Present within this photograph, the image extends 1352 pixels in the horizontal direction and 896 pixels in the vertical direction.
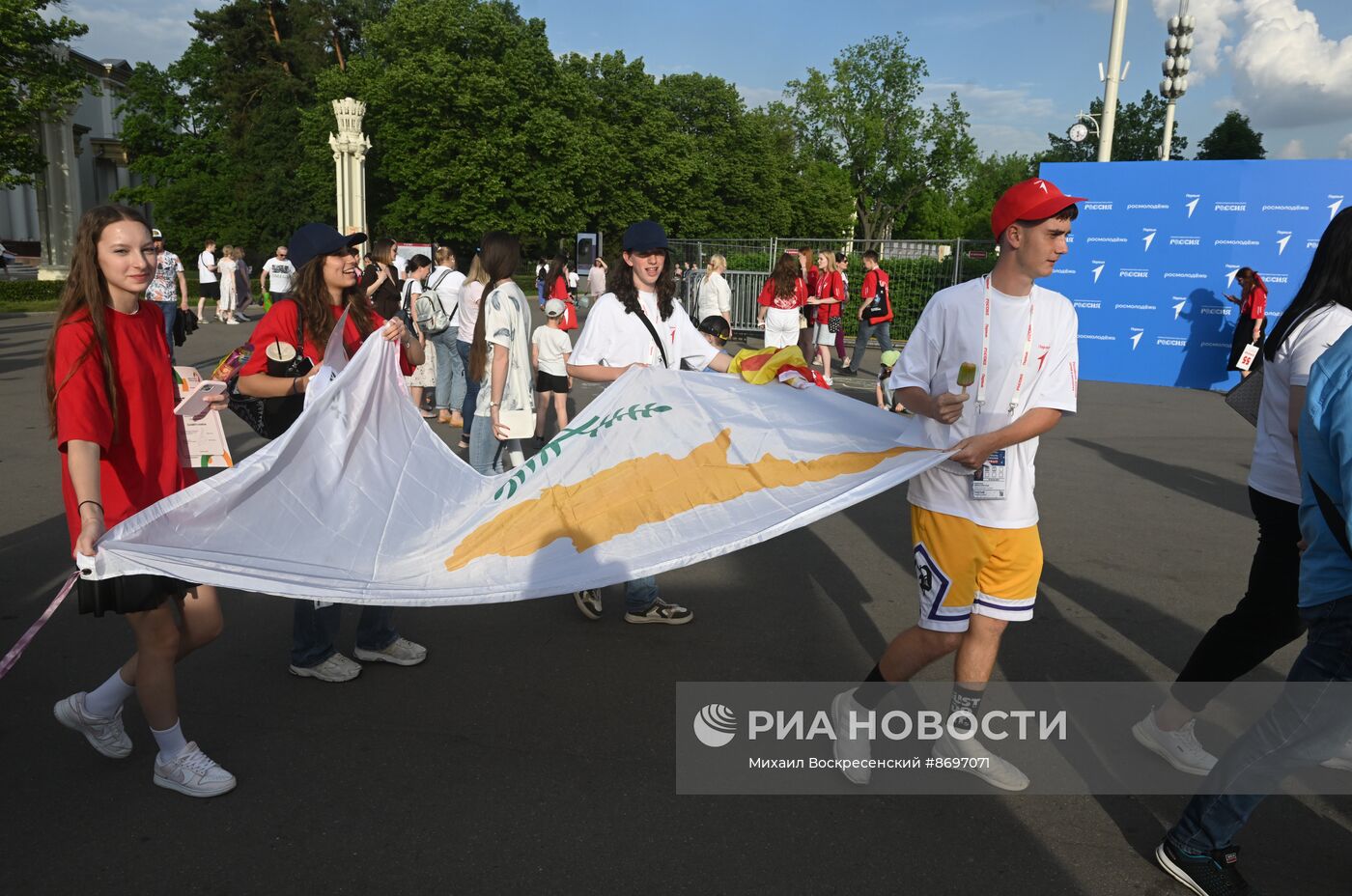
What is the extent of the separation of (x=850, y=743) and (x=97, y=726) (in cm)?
284

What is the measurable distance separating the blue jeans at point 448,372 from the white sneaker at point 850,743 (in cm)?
735

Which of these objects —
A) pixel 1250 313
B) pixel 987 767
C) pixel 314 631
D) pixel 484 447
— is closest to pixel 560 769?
pixel 314 631

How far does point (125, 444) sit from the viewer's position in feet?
11.0

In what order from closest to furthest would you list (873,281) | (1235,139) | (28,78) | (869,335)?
(873,281) < (869,335) < (28,78) < (1235,139)

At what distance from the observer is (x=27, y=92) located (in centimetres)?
2997

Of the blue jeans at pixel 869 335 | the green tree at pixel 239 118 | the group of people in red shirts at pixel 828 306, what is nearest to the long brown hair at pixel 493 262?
the group of people in red shirts at pixel 828 306

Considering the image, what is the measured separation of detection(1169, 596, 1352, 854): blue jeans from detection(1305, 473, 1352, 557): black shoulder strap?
0.19 meters

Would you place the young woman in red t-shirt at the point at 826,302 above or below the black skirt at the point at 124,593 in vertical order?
above

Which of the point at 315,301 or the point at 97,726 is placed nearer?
the point at 97,726

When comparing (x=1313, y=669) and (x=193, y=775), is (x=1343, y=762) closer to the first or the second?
(x=1313, y=669)

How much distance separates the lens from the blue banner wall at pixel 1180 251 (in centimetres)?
1619

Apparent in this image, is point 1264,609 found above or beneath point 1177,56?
beneath

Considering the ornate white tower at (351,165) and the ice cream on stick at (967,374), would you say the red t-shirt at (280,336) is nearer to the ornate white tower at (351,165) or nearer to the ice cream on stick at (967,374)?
the ice cream on stick at (967,374)

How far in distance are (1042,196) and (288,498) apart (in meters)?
2.93
